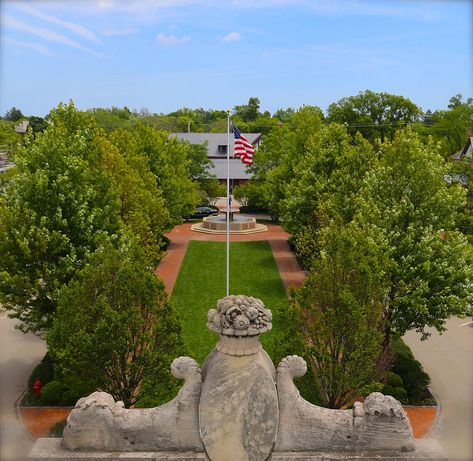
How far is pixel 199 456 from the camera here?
25.6ft

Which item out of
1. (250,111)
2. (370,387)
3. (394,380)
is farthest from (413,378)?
(250,111)

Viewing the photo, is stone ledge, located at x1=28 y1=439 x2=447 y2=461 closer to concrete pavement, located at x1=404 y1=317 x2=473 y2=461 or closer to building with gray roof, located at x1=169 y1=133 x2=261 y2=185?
concrete pavement, located at x1=404 y1=317 x2=473 y2=461

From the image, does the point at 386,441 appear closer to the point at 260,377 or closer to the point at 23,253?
the point at 260,377

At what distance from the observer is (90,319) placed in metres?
13.3

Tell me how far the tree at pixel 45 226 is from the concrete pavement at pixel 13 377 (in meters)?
2.26

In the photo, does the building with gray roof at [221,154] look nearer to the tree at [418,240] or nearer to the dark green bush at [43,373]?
the tree at [418,240]

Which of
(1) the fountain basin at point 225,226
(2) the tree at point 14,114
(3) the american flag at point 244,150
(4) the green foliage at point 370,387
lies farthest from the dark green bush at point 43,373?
(2) the tree at point 14,114

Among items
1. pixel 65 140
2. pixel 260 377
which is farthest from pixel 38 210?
A: pixel 260 377

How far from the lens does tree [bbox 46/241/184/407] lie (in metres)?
13.1

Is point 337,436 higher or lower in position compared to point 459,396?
higher

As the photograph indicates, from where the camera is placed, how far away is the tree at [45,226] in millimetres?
16422

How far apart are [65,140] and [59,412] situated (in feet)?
31.2

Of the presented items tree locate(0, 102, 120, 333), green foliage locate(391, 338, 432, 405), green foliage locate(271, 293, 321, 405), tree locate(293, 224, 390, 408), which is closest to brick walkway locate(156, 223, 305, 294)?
green foliage locate(391, 338, 432, 405)

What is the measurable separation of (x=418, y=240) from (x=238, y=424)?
12.3m
